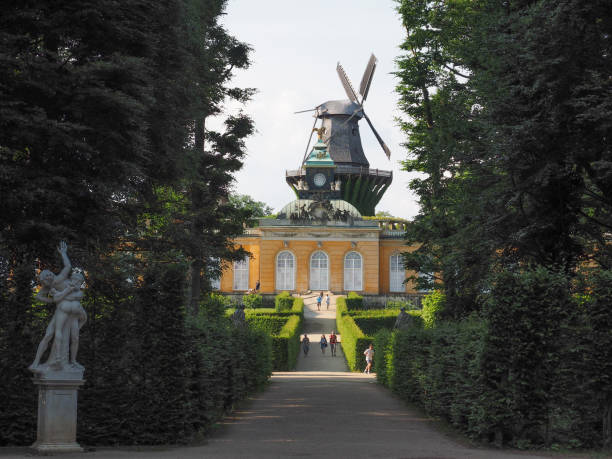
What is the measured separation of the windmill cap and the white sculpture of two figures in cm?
5782

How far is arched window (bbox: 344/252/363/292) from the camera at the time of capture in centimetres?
5616

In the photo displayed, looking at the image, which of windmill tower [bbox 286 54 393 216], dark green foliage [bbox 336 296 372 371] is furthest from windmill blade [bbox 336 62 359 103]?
dark green foliage [bbox 336 296 372 371]

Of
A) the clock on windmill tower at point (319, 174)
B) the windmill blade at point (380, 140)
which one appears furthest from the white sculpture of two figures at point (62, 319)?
the windmill blade at point (380, 140)

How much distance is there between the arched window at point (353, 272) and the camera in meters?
56.2

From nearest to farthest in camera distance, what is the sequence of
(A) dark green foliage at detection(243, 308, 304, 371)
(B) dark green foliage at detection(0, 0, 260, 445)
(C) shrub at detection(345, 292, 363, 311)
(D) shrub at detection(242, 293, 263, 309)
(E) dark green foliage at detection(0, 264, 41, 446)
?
(E) dark green foliage at detection(0, 264, 41, 446) < (B) dark green foliage at detection(0, 0, 260, 445) < (A) dark green foliage at detection(243, 308, 304, 371) < (C) shrub at detection(345, 292, 363, 311) < (D) shrub at detection(242, 293, 263, 309)

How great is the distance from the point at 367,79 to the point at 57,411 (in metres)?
59.9

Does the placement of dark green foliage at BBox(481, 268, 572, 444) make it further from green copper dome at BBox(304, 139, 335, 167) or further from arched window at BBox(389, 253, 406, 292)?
green copper dome at BBox(304, 139, 335, 167)

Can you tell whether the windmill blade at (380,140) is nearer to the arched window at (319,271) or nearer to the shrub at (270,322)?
the arched window at (319,271)

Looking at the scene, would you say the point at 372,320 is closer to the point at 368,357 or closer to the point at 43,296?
the point at 368,357

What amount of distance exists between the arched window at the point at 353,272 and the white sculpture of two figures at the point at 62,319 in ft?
150

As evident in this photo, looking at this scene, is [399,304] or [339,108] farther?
[339,108]

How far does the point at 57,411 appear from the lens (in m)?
10.5

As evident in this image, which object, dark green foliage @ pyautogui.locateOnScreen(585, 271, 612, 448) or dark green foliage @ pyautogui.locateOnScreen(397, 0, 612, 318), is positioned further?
dark green foliage @ pyautogui.locateOnScreen(397, 0, 612, 318)

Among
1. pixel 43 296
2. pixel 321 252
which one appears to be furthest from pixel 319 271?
pixel 43 296
